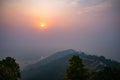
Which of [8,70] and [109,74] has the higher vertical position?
[8,70]

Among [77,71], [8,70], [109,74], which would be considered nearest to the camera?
[77,71]

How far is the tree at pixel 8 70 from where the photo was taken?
4185 centimetres

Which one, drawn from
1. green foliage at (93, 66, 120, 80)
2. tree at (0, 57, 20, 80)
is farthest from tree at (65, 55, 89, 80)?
tree at (0, 57, 20, 80)

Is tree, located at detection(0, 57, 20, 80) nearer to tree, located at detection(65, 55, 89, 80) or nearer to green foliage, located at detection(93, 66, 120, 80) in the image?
green foliage, located at detection(93, 66, 120, 80)

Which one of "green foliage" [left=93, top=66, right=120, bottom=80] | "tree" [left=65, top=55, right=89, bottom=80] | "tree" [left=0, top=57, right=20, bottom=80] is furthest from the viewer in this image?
"tree" [left=0, top=57, right=20, bottom=80]

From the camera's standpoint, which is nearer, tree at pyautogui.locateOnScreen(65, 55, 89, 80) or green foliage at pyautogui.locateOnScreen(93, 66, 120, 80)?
tree at pyautogui.locateOnScreen(65, 55, 89, 80)

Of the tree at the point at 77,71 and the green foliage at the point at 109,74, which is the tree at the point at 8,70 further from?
the tree at the point at 77,71

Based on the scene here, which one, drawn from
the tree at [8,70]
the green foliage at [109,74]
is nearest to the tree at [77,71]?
the green foliage at [109,74]

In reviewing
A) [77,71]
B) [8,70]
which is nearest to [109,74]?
[77,71]

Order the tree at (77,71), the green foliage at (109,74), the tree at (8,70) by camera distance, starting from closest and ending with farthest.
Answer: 1. the tree at (77,71)
2. the green foliage at (109,74)
3. the tree at (8,70)

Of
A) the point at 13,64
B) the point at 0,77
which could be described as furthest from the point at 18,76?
the point at 0,77

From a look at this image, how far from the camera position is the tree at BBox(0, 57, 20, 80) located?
41.8 metres

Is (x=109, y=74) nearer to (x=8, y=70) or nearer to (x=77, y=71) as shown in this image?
(x=77, y=71)

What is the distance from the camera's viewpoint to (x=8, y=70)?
4359cm
